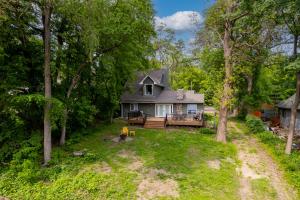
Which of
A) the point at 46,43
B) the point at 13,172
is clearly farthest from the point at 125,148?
the point at 46,43

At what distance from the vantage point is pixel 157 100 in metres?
28.5

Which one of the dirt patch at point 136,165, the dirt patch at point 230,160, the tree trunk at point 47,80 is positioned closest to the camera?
the tree trunk at point 47,80

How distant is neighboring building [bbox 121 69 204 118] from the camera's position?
2802 centimetres

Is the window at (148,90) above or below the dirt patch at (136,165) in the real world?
above

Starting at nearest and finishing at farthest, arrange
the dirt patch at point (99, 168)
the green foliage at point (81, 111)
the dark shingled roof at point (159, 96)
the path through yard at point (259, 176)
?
the path through yard at point (259, 176), the dirt patch at point (99, 168), the green foliage at point (81, 111), the dark shingled roof at point (159, 96)

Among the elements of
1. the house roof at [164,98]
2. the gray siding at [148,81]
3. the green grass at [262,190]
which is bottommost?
the green grass at [262,190]

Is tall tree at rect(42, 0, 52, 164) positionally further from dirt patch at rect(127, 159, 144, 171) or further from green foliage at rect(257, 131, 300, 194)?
green foliage at rect(257, 131, 300, 194)

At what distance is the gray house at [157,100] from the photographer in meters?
28.0

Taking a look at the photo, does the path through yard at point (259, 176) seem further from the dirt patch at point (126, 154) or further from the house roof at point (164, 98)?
the house roof at point (164, 98)

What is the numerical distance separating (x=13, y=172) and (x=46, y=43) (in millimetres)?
7117

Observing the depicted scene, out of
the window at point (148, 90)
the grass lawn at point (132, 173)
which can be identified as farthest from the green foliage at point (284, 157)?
the window at point (148, 90)

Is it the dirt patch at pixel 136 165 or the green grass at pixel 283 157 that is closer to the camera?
the green grass at pixel 283 157

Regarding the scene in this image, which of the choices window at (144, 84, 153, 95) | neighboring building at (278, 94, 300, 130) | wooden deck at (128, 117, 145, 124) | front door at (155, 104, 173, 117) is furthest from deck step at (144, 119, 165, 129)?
neighboring building at (278, 94, 300, 130)

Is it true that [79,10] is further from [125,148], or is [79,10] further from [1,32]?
[125,148]
